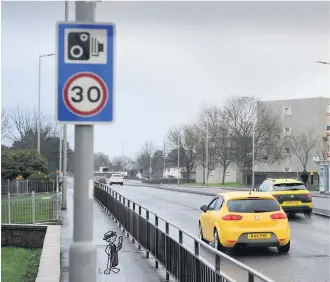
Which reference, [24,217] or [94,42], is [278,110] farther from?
[94,42]

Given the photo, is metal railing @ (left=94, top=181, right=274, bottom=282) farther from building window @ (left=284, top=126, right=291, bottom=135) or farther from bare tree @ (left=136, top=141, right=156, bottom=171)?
bare tree @ (left=136, top=141, right=156, bottom=171)

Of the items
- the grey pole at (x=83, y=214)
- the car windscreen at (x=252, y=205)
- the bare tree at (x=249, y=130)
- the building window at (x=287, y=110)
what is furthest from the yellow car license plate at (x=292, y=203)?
the building window at (x=287, y=110)

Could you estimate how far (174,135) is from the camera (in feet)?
316

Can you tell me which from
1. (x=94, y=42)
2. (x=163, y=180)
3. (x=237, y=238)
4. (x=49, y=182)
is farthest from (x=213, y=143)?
(x=94, y=42)

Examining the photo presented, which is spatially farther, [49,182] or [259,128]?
[259,128]

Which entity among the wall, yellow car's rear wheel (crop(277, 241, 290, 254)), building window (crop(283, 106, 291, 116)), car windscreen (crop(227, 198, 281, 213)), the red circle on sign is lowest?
the wall

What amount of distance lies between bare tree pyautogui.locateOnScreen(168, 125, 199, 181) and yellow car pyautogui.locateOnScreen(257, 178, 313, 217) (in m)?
63.6

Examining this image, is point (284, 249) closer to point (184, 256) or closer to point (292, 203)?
point (184, 256)

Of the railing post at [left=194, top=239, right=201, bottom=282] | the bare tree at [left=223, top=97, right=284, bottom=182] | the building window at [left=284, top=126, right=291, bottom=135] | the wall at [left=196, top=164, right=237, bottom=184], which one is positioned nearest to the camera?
the railing post at [left=194, top=239, right=201, bottom=282]

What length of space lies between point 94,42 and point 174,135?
301 ft

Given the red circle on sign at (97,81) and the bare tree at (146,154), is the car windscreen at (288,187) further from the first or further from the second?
the bare tree at (146,154)

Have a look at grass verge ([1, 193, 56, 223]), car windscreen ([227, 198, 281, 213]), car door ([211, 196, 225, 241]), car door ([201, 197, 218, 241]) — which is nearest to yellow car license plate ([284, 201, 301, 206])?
car door ([201, 197, 218, 241])

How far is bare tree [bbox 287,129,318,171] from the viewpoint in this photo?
246ft

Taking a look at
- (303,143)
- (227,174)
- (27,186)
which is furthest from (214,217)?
(227,174)
